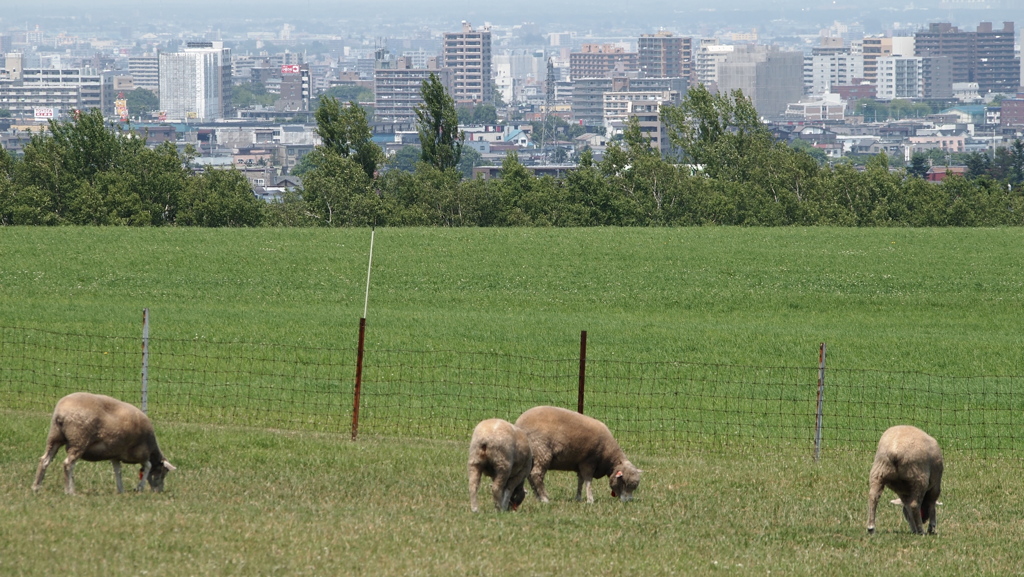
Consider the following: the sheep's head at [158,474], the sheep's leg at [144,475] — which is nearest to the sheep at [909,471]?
the sheep's head at [158,474]

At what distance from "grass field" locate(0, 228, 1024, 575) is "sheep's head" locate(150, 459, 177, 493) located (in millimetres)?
183

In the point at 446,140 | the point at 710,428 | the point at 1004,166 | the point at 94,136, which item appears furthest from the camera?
the point at 1004,166

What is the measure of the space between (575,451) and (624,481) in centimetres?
61

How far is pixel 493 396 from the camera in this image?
20688 millimetres

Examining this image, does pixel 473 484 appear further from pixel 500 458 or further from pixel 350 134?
pixel 350 134

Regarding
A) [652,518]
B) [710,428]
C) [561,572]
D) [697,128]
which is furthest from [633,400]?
Answer: [697,128]

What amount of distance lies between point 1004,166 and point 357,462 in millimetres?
155896

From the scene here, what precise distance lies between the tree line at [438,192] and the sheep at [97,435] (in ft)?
183

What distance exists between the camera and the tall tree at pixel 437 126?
83.6 metres

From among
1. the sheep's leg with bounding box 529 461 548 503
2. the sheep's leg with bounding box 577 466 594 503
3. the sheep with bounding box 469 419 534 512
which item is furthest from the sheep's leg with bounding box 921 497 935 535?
the sheep with bounding box 469 419 534 512

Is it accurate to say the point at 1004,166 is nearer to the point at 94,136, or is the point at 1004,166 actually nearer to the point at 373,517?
the point at 94,136

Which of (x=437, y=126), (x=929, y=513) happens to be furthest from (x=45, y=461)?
(x=437, y=126)

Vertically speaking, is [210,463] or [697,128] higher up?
[697,128]

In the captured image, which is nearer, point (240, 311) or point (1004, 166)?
point (240, 311)
